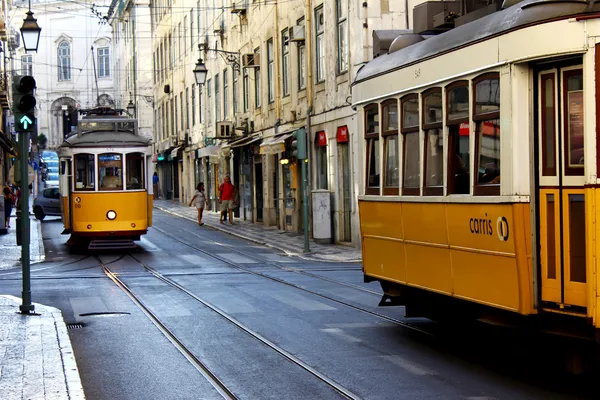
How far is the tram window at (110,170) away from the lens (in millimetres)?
24219

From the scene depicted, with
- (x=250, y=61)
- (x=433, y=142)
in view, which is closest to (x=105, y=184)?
(x=250, y=61)

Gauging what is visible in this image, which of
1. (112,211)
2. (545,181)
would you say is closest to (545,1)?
(545,181)

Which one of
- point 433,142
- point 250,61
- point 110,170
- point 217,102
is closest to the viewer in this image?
point 433,142

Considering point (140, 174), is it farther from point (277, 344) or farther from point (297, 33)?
point (277, 344)

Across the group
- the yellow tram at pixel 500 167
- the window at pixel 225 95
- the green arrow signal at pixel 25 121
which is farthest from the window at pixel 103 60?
the yellow tram at pixel 500 167

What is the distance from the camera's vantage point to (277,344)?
10461 mm

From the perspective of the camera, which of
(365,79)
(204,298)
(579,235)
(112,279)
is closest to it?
(579,235)

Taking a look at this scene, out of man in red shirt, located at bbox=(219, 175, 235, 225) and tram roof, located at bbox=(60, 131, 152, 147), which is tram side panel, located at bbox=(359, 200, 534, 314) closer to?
tram roof, located at bbox=(60, 131, 152, 147)

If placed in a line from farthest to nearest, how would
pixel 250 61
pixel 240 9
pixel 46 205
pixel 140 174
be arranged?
1. pixel 46 205
2. pixel 240 9
3. pixel 250 61
4. pixel 140 174

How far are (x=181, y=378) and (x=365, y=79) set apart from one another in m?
4.47

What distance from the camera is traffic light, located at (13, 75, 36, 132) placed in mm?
12555

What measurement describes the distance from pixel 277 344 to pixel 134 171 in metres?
14.8

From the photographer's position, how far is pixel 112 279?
59.0 ft

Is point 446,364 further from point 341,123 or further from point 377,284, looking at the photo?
point 341,123
